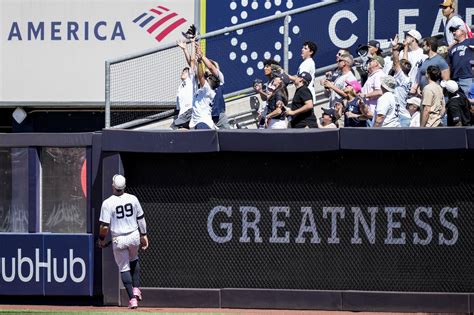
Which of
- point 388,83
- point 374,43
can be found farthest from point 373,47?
point 388,83

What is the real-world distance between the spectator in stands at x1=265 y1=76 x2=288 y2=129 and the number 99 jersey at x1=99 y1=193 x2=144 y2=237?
2307 millimetres

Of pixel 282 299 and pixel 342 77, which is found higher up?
pixel 342 77

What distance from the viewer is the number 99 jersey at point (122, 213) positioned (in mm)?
14672

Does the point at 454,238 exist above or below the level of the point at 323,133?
below

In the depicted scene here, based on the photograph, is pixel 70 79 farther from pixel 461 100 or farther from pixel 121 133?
pixel 461 100

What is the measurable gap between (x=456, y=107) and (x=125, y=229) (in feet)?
14.7

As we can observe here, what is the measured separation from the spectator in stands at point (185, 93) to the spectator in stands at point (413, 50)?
3.01m

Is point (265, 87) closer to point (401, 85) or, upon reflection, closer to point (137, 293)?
point (401, 85)

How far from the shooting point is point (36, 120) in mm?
A: 21234

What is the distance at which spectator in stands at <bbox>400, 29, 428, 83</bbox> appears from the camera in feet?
54.3

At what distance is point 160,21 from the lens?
20234 mm

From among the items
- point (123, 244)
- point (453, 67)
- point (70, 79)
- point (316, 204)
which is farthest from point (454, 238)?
point (70, 79)

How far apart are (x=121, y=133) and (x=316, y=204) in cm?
271

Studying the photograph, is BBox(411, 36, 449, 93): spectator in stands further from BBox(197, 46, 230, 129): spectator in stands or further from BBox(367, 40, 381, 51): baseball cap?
BBox(197, 46, 230, 129): spectator in stands
